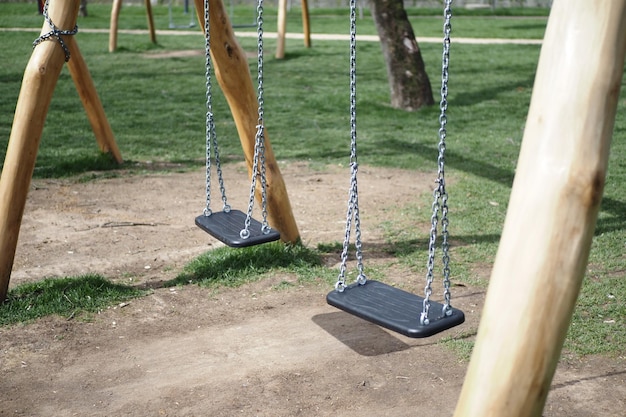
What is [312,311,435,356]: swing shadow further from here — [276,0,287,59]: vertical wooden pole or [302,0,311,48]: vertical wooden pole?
[302,0,311,48]: vertical wooden pole

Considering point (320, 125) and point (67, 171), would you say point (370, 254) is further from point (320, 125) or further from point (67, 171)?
point (320, 125)

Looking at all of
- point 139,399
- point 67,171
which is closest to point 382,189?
point 67,171

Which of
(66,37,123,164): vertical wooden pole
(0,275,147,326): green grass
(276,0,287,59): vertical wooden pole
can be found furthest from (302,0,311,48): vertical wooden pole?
(0,275,147,326): green grass

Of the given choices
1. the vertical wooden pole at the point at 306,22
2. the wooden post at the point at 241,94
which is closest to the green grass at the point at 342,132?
the wooden post at the point at 241,94

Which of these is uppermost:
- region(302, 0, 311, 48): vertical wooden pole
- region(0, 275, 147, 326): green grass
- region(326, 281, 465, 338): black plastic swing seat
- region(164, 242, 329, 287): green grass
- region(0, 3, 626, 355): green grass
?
region(302, 0, 311, 48): vertical wooden pole

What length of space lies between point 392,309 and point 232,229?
1419 mm

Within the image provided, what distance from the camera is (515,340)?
2.04 metres

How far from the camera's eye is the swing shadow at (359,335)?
401cm

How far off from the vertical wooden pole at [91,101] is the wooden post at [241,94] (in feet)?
6.79

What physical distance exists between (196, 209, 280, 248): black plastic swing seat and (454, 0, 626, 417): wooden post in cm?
218

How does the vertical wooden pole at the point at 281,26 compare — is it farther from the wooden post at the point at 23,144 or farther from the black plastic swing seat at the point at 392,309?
the black plastic swing seat at the point at 392,309

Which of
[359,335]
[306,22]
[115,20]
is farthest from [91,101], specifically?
[306,22]

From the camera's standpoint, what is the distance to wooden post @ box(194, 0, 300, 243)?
16.0 feet

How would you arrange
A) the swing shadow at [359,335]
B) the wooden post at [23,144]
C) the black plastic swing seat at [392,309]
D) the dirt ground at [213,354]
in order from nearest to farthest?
the black plastic swing seat at [392,309], the dirt ground at [213,354], the swing shadow at [359,335], the wooden post at [23,144]
